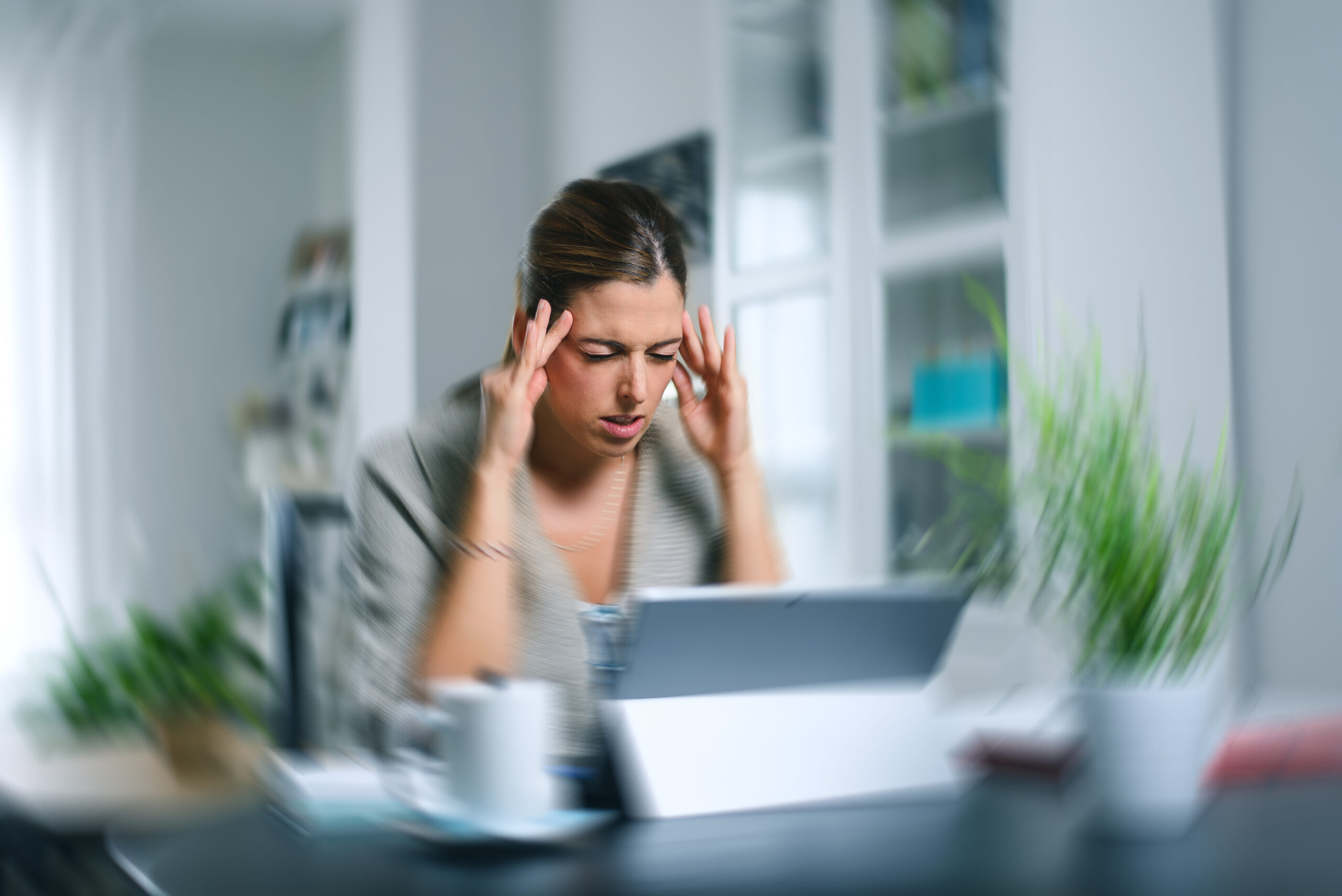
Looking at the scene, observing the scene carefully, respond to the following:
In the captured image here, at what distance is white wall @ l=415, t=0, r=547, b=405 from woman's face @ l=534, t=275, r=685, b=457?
5.57 ft

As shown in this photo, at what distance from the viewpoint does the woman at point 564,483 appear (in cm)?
111

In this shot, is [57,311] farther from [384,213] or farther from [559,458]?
[559,458]

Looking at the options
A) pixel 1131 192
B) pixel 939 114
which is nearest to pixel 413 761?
pixel 1131 192

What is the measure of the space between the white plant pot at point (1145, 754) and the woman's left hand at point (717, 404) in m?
0.62

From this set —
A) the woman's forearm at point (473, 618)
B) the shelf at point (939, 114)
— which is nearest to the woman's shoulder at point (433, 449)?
the woman's forearm at point (473, 618)

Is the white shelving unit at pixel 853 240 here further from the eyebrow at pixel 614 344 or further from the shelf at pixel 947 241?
the eyebrow at pixel 614 344

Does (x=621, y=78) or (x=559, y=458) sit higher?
(x=621, y=78)

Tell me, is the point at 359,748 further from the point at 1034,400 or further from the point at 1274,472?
the point at 1274,472

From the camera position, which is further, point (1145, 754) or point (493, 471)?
point (493, 471)

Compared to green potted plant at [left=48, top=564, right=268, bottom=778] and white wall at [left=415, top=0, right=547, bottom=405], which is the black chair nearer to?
green potted plant at [left=48, top=564, right=268, bottom=778]

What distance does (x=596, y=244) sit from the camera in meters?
1.17

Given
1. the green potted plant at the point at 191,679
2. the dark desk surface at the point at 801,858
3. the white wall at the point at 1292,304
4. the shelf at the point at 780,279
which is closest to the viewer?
the dark desk surface at the point at 801,858

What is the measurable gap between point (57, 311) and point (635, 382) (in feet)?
6.86

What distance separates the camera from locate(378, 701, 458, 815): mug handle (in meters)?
0.68
